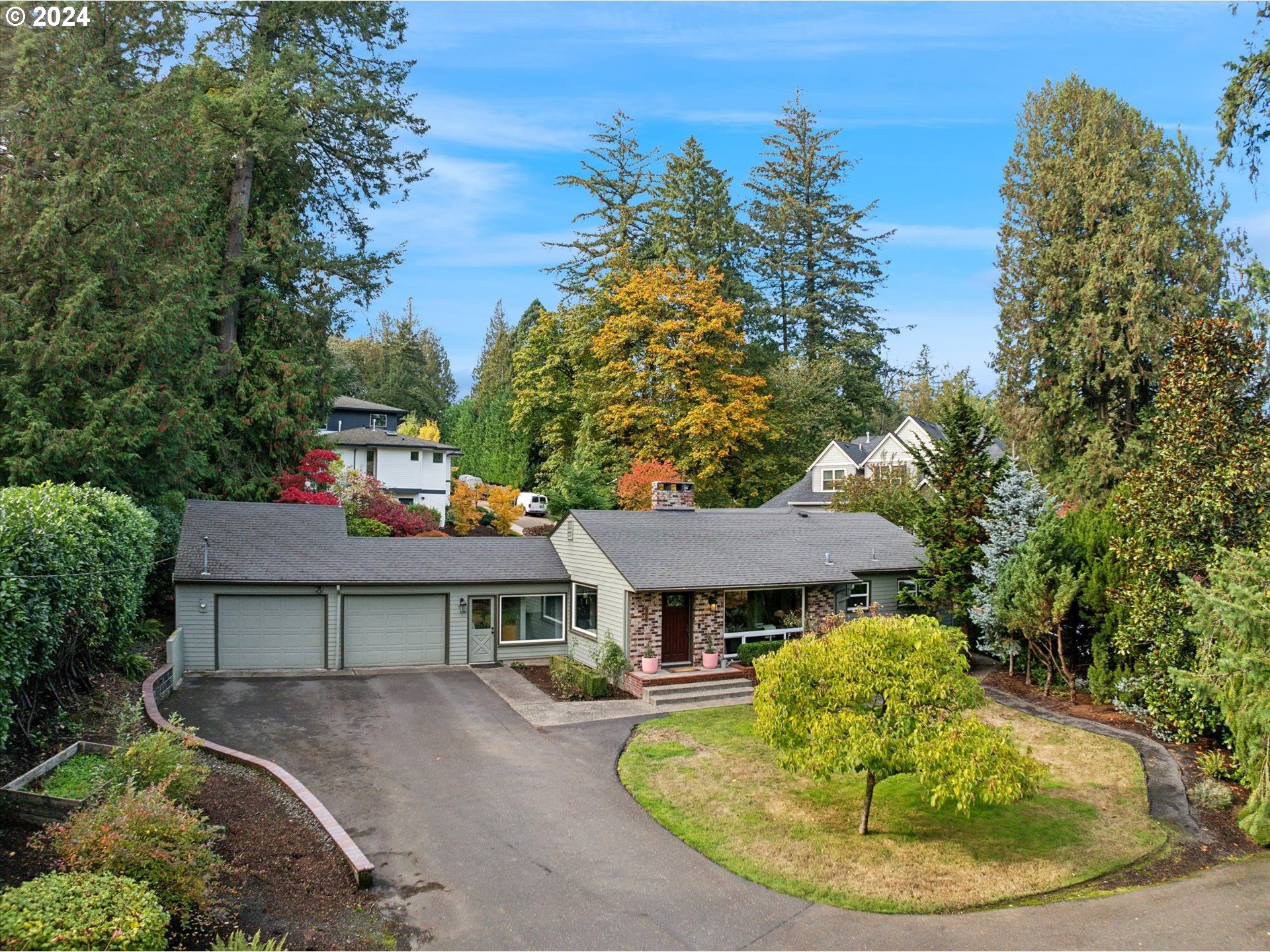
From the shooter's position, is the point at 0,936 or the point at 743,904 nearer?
the point at 0,936

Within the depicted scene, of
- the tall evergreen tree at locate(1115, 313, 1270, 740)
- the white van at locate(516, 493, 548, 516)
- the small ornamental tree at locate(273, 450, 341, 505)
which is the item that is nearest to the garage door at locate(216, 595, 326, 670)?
the small ornamental tree at locate(273, 450, 341, 505)

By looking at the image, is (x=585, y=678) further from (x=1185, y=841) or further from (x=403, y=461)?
(x=403, y=461)

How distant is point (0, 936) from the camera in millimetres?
5484

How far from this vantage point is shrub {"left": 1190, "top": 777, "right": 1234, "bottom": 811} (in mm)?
11555

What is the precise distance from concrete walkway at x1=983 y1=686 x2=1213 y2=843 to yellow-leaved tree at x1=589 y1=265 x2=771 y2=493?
59.2ft

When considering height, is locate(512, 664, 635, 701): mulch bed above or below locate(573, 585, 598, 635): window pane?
below

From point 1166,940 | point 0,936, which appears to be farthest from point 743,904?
point 0,936

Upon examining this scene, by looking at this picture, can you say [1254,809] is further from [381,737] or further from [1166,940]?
[381,737]

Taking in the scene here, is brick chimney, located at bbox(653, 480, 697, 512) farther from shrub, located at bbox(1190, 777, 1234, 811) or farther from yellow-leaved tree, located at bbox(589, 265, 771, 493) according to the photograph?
shrub, located at bbox(1190, 777, 1234, 811)

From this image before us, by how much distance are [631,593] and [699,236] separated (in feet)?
80.8

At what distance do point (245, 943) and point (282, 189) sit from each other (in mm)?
26341

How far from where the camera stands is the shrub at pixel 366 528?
25.1 m

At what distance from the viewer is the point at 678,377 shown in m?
34.0

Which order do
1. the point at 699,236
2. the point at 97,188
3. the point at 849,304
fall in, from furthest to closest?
the point at 849,304
the point at 699,236
the point at 97,188
